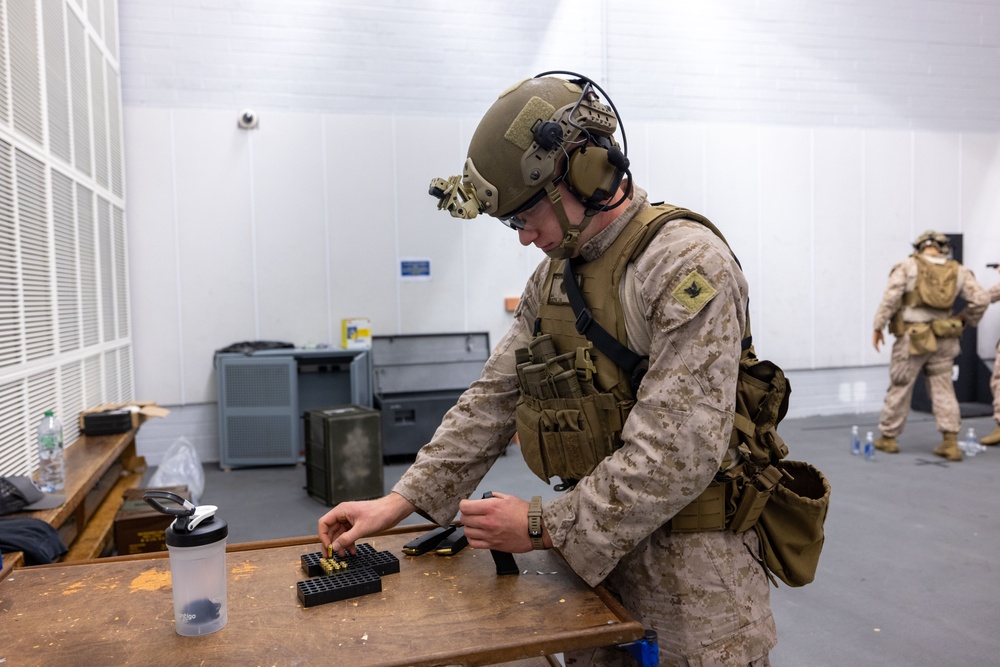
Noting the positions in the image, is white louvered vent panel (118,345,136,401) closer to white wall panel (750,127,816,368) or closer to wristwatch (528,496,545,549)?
wristwatch (528,496,545,549)

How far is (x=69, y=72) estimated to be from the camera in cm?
441

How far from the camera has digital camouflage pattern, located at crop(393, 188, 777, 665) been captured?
1276mm

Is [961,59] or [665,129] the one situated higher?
[961,59]

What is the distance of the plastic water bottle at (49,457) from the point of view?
Result: 3.30 meters

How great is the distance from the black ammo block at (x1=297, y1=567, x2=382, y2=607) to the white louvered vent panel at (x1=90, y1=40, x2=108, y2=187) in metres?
4.76

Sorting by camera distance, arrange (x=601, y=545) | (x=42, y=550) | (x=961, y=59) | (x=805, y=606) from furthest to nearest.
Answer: (x=961, y=59), (x=805, y=606), (x=42, y=550), (x=601, y=545)

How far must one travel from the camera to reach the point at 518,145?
142 cm

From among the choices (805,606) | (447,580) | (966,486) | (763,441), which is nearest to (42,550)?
(447,580)

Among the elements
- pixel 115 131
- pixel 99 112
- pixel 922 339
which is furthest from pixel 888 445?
pixel 115 131

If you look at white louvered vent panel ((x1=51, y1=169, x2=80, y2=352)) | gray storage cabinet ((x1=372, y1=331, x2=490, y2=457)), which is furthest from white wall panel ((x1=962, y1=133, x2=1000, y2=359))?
white louvered vent panel ((x1=51, y1=169, x2=80, y2=352))

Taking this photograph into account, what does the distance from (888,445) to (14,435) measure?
253 inches

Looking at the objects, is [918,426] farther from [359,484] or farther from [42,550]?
[42,550]

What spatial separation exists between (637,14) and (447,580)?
24.4 feet

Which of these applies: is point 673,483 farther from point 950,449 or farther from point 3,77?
point 950,449
